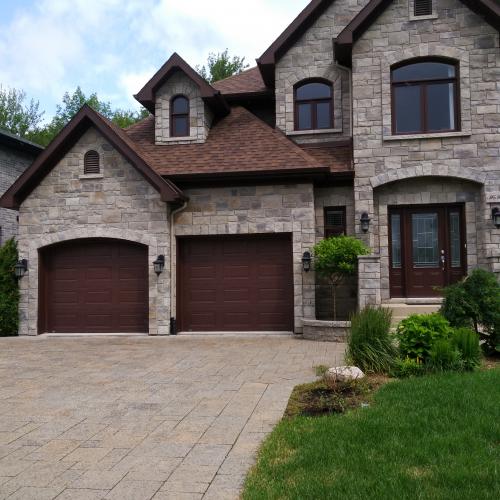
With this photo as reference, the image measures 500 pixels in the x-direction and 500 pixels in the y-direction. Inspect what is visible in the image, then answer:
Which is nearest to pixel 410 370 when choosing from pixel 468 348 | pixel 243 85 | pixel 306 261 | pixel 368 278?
pixel 468 348

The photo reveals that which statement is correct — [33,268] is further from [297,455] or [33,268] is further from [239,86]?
[297,455]

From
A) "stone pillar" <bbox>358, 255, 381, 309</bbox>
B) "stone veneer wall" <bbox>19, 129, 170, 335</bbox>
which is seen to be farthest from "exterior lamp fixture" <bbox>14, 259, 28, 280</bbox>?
"stone pillar" <bbox>358, 255, 381, 309</bbox>

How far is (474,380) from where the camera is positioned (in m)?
6.38

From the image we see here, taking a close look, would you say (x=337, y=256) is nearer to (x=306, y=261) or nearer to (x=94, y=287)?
(x=306, y=261)

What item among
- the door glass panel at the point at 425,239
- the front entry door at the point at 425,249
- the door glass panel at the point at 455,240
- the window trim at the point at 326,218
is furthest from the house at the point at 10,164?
the door glass panel at the point at 455,240

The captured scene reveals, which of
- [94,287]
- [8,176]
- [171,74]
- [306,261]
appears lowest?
[94,287]

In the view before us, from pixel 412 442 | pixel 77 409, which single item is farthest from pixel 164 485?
pixel 77 409

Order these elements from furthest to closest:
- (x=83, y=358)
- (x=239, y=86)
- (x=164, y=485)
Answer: (x=239, y=86) → (x=83, y=358) → (x=164, y=485)

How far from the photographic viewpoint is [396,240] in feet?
42.7

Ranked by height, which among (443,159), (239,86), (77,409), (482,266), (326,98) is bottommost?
(77,409)

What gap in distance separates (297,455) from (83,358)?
6414 mm

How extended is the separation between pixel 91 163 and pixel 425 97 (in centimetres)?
856

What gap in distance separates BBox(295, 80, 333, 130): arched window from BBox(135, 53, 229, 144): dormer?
2162 mm

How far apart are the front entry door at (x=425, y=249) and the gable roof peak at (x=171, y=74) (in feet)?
18.5
